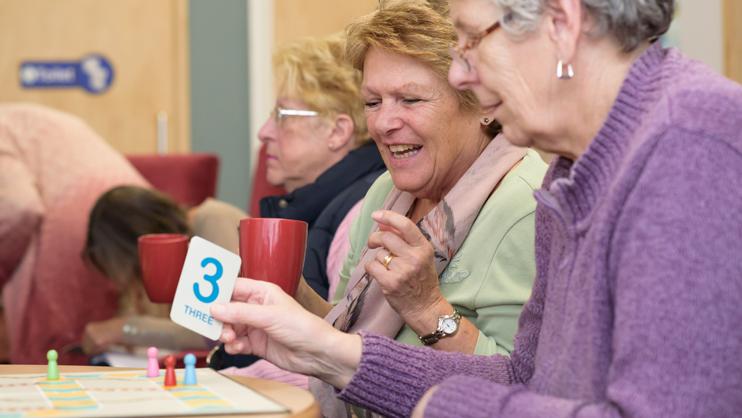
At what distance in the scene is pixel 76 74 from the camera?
5008 millimetres

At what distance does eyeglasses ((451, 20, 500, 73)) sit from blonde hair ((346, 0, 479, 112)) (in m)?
0.45

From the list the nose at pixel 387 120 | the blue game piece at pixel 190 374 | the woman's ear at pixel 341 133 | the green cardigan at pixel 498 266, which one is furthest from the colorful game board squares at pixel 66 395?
the woman's ear at pixel 341 133

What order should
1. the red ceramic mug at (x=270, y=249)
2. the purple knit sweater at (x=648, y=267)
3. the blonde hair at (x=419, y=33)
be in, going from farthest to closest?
1. the blonde hair at (x=419, y=33)
2. the red ceramic mug at (x=270, y=249)
3. the purple knit sweater at (x=648, y=267)

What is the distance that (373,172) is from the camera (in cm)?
241

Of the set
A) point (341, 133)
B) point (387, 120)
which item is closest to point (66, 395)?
point (387, 120)

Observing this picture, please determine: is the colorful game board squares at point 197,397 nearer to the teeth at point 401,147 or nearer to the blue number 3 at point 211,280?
the blue number 3 at point 211,280

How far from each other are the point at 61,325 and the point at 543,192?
8.22ft

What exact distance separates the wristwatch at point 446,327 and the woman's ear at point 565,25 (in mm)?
550

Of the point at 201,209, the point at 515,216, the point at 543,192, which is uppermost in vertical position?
the point at 543,192

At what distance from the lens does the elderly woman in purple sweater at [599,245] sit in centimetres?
98

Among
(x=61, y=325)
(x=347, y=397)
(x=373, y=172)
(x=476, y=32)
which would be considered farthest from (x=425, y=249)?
(x=61, y=325)

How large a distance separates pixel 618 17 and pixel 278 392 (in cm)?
58

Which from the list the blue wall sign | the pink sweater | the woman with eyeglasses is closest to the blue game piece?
the woman with eyeglasses

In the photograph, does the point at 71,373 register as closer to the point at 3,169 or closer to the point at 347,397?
the point at 347,397
